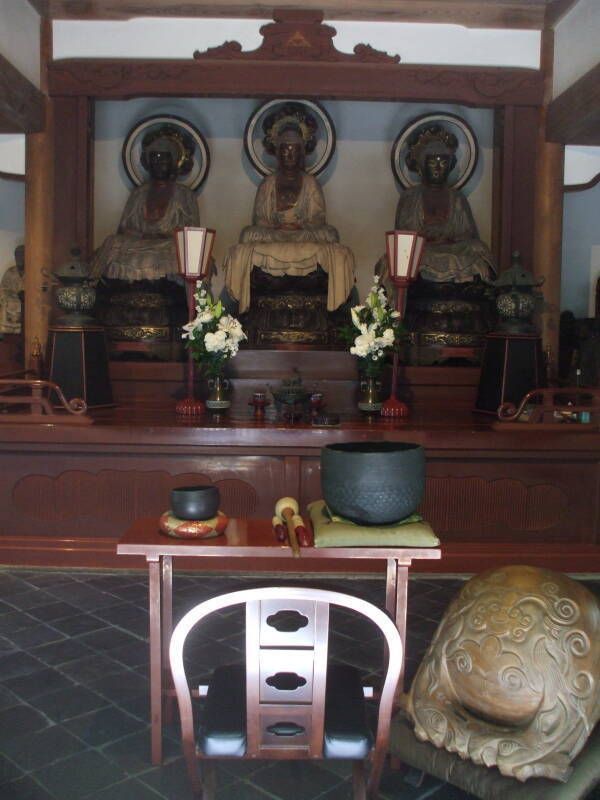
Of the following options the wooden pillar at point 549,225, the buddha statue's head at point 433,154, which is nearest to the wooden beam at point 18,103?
the buddha statue's head at point 433,154

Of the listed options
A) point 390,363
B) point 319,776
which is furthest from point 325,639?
point 390,363

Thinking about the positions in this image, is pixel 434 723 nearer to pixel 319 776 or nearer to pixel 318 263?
pixel 319 776

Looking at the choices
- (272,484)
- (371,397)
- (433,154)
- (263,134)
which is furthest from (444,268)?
(272,484)

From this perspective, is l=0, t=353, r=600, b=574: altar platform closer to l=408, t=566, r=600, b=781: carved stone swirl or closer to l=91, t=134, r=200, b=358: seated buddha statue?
l=91, t=134, r=200, b=358: seated buddha statue

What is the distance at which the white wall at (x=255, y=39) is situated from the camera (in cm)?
535

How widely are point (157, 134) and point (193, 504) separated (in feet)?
15.7

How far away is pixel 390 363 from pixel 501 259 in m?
1.06

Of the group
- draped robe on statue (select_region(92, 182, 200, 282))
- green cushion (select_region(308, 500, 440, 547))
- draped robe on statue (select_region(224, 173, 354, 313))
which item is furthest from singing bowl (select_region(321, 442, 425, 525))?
draped robe on statue (select_region(92, 182, 200, 282))

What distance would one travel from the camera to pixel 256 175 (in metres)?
6.40

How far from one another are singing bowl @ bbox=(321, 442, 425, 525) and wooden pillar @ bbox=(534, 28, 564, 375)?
371 centimetres

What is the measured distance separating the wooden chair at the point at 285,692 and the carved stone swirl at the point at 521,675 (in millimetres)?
317

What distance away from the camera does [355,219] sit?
21.1 feet

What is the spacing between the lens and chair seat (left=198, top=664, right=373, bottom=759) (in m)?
1.60

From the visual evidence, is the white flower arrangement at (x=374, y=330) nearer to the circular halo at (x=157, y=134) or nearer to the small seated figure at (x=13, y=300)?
the circular halo at (x=157, y=134)
